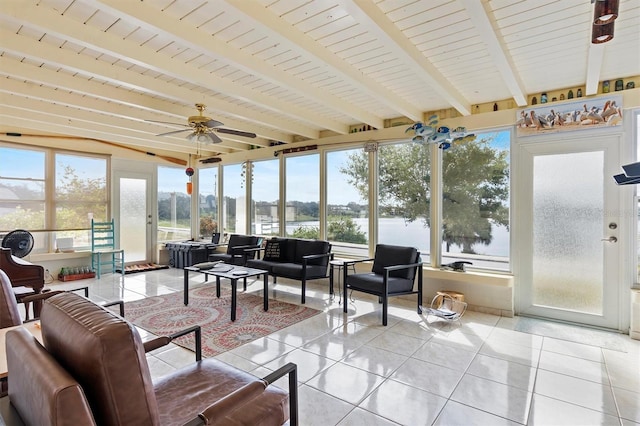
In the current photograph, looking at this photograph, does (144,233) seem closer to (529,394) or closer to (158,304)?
(158,304)

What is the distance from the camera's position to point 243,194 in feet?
23.7

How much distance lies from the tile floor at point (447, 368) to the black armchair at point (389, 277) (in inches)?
12.6

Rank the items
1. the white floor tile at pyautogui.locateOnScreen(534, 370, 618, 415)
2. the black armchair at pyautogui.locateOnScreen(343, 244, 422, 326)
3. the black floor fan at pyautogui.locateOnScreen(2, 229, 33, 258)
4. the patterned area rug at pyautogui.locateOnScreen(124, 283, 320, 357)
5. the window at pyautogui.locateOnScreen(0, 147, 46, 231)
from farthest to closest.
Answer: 1. the window at pyautogui.locateOnScreen(0, 147, 46, 231)
2. the black floor fan at pyautogui.locateOnScreen(2, 229, 33, 258)
3. the black armchair at pyautogui.locateOnScreen(343, 244, 422, 326)
4. the patterned area rug at pyautogui.locateOnScreen(124, 283, 320, 357)
5. the white floor tile at pyautogui.locateOnScreen(534, 370, 618, 415)

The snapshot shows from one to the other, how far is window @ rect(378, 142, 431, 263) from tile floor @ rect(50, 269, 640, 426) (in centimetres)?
129

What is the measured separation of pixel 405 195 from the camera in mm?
5043

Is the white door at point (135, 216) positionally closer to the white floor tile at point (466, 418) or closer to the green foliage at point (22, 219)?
the green foliage at point (22, 219)

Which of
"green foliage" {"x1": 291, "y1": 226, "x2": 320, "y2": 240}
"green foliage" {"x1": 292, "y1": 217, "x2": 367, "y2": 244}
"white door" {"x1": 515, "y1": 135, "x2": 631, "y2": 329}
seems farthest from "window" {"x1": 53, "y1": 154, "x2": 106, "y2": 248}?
"white door" {"x1": 515, "y1": 135, "x2": 631, "y2": 329}

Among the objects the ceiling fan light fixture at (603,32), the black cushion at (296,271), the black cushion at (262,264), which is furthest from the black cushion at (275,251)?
the ceiling fan light fixture at (603,32)

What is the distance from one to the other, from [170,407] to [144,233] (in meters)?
6.73

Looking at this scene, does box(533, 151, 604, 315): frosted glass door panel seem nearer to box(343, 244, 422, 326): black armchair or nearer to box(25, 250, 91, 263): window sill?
box(343, 244, 422, 326): black armchair

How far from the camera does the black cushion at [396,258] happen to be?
420 cm

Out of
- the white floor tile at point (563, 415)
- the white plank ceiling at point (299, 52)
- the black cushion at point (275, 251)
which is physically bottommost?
the white floor tile at point (563, 415)

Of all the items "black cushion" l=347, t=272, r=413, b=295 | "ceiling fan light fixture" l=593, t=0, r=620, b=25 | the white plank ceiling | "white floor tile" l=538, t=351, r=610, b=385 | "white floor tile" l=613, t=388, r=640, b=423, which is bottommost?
"white floor tile" l=613, t=388, r=640, b=423

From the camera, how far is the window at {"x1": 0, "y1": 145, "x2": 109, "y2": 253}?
562cm
